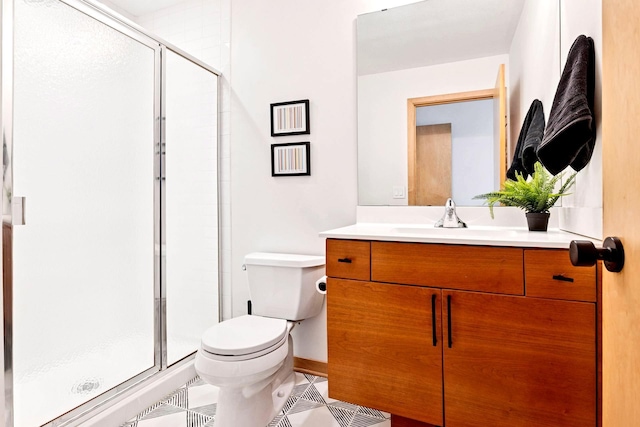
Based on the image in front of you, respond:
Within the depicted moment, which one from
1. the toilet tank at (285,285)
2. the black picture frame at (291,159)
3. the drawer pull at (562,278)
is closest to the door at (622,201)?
the drawer pull at (562,278)

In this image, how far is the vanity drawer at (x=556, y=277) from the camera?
110 centimetres

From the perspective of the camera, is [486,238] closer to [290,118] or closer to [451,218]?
[451,218]

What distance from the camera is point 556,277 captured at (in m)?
1.13

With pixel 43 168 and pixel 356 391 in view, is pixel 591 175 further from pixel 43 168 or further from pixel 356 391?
pixel 43 168

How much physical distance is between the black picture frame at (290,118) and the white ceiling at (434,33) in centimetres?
38

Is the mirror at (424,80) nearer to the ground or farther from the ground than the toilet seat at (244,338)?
farther from the ground

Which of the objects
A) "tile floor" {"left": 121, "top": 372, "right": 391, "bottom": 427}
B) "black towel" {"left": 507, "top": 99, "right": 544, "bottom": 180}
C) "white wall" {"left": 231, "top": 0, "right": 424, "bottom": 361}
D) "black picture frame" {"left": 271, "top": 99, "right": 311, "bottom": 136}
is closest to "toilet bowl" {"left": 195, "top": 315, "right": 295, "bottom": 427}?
"tile floor" {"left": 121, "top": 372, "right": 391, "bottom": 427}

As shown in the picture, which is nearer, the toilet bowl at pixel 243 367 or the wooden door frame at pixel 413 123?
the toilet bowl at pixel 243 367

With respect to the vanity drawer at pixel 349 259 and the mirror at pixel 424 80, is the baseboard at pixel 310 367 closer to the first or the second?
the vanity drawer at pixel 349 259

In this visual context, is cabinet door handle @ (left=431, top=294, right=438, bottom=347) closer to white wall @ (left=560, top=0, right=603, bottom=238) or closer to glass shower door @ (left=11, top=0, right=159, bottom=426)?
white wall @ (left=560, top=0, right=603, bottom=238)

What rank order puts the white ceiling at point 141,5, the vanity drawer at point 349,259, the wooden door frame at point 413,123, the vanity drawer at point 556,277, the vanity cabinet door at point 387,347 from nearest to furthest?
the vanity drawer at point 556,277 < the vanity cabinet door at point 387,347 < the vanity drawer at point 349,259 < the wooden door frame at point 413,123 < the white ceiling at point 141,5

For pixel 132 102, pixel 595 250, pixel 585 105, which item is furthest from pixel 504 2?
pixel 132 102

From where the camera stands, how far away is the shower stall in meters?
1.36

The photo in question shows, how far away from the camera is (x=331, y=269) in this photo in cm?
149
